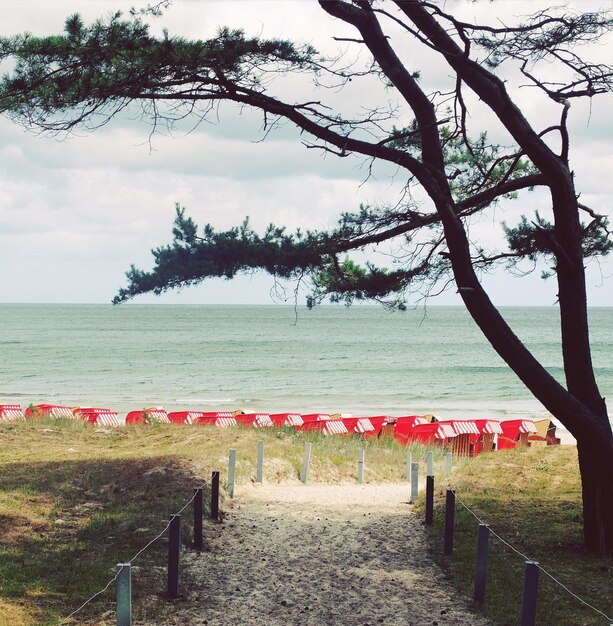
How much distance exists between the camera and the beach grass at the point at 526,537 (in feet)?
29.0

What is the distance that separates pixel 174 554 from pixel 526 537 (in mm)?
5097

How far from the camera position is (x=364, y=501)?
15.3 m

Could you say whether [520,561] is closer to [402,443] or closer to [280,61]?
[280,61]

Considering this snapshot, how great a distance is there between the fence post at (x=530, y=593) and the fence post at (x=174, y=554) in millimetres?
Result: 3549

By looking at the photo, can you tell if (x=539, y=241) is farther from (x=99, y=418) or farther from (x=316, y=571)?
(x=99, y=418)

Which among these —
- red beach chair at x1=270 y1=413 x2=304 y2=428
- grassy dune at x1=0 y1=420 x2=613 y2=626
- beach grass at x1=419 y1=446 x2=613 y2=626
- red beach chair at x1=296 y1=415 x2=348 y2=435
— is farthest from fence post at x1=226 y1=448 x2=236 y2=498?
red beach chair at x1=270 y1=413 x2=304 y2=428

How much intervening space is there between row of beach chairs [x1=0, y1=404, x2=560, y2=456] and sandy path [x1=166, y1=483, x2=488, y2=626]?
9.34m

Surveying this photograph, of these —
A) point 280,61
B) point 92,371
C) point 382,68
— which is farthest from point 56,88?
Result: point 92,371

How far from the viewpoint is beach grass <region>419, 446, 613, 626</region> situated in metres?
8.84

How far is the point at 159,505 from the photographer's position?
41.4 feet

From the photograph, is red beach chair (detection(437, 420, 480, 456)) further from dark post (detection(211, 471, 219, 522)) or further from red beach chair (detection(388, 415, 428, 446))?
dark post (detection(211, 471, 219, 522))

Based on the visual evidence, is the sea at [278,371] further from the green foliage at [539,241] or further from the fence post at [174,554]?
the fence post at [174,554]

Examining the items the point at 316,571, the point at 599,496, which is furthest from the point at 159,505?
the point at 599,496

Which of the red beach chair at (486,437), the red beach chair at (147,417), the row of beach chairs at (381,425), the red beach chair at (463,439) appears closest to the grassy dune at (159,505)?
the red beach chair at (463,439)
